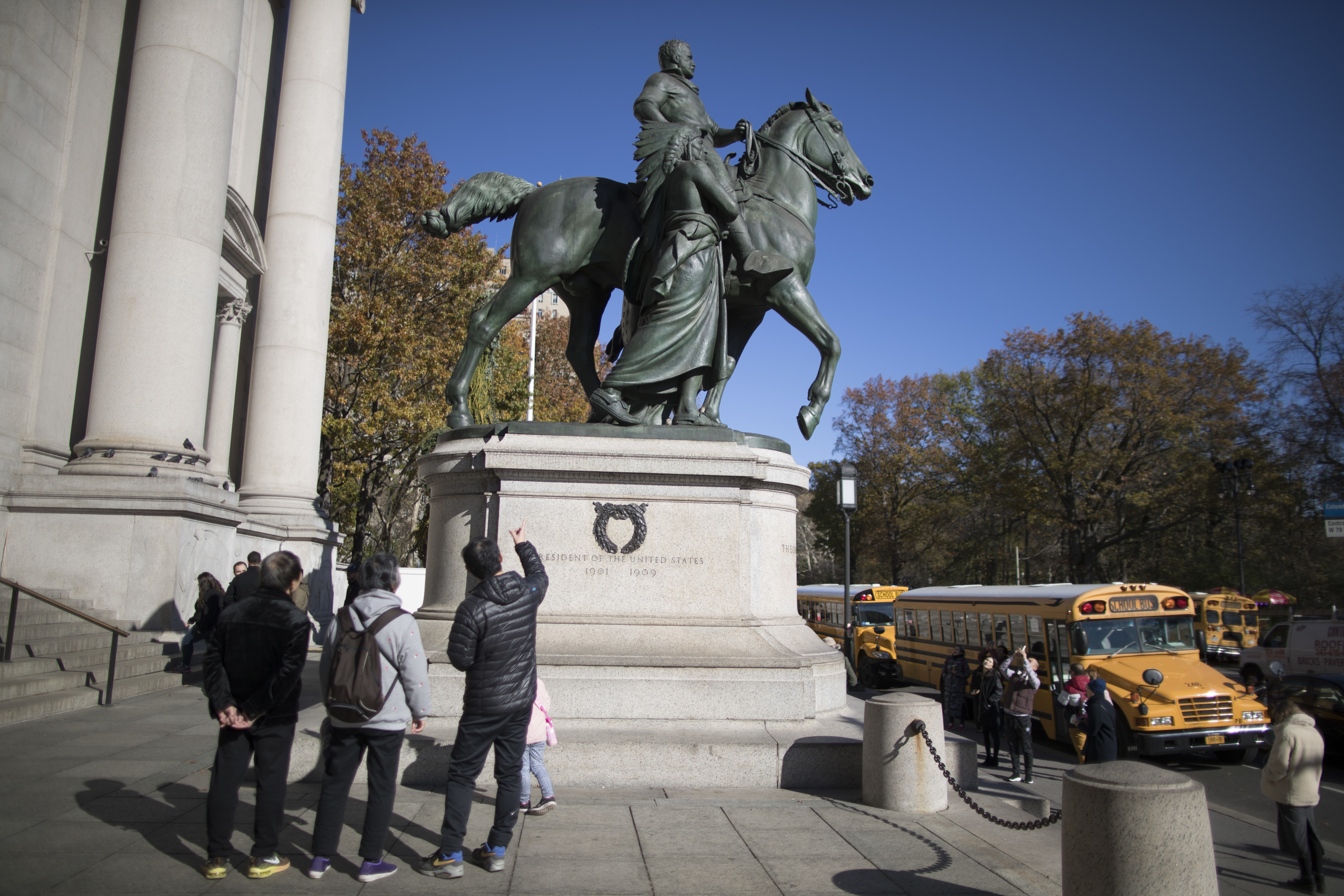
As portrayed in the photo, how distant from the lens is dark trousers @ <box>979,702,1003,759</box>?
38.0 ft

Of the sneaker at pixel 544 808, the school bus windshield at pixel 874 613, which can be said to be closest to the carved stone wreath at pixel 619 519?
the sneaker at pixel 544 808

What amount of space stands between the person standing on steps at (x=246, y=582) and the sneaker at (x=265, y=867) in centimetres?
531

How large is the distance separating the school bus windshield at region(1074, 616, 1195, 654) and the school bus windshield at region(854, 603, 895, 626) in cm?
1372

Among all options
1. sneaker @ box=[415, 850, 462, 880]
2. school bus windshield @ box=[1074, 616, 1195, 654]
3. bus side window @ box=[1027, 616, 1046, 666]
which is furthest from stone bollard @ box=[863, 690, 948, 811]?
bus side window @ box=[1027, 616, 1046, 666]

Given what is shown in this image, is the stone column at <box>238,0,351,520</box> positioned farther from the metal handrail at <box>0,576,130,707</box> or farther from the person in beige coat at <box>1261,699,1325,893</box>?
the person in beige coat at <box>1261,699,1325,893</box>

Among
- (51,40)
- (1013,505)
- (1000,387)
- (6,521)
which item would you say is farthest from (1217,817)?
(1000,387)

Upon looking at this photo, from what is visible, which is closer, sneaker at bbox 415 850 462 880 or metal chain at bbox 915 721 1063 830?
sneaker at bbox 415 850 462 880

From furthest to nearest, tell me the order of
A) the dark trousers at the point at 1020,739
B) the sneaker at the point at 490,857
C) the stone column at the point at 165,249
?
the stone column at the point at 165,249
the dark trousers at the point at 1020,739
the sneaker at the point at 490,857

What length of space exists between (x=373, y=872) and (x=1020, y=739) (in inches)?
334

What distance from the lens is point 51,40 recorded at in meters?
14.2

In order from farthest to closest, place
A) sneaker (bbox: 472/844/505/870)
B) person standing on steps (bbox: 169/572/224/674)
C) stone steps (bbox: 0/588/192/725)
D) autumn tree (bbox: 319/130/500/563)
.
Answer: autumn tree (bbox: 319/130/500/563) → person standing on steps (bbox: 169/572/224/674) → stone steps (bbox: 0/588/192/725) → sneaker (bbox: 472/844/505/870)

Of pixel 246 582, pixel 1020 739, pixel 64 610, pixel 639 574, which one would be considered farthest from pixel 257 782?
pixel 1020 739

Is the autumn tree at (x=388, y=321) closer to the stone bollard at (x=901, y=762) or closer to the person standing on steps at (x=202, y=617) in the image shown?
the person standing on steps at (x=202, y=617)

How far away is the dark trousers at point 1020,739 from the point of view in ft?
34.1
